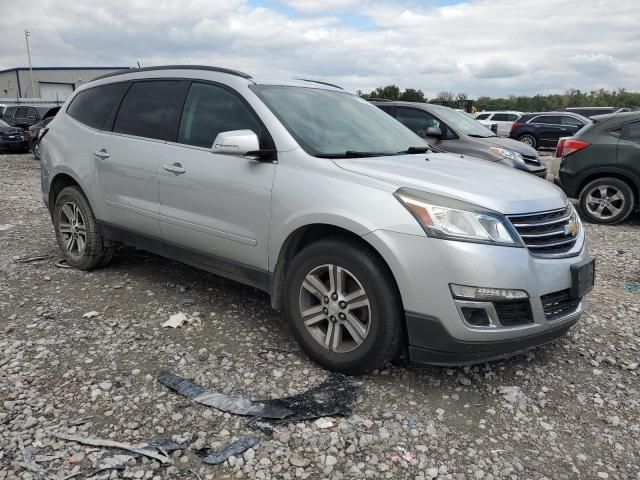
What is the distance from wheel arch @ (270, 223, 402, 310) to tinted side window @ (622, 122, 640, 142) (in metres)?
6.37

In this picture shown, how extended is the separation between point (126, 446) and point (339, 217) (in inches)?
62.1

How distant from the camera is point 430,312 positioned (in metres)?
2.87

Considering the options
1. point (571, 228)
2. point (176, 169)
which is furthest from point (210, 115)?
point (571, 228)

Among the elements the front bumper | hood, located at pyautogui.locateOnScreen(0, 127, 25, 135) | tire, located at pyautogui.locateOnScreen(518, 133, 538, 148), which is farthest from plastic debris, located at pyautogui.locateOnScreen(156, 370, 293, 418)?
tire, located at pyautogui.locateOnScreen(518, 133, 538, 148)

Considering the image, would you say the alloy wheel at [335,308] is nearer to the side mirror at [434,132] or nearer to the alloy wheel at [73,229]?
the alloy wheel at [73,229]

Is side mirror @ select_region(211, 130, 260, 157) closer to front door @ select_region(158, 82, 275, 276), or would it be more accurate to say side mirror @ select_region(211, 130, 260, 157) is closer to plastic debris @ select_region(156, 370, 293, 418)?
front door @ select_region(158, 82, 275, 276)

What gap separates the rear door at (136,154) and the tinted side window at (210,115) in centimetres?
14

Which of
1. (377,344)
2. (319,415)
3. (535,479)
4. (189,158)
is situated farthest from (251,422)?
(189,158)

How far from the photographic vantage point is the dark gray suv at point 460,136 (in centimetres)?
845

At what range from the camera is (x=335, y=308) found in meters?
3.18

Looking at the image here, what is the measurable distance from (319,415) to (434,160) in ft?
6.24

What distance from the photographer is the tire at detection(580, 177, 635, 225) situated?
7746mm

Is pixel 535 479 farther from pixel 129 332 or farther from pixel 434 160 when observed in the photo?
pixel 129 332

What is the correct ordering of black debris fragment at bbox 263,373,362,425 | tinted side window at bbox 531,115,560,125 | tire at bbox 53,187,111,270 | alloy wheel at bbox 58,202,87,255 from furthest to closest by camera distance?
1. tinted side window at bbox 531,115,560,125
2. alloy wheel at bbox 58,202,87,255
3. tire at bbox 53,187,111,270
4. black debris fragment at bbox 263,373,362,425
